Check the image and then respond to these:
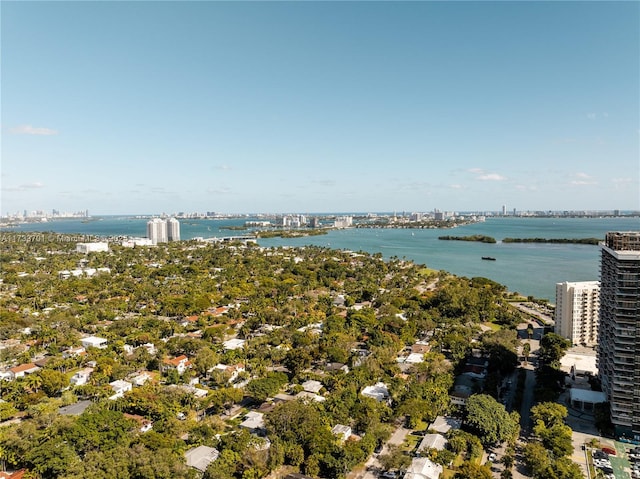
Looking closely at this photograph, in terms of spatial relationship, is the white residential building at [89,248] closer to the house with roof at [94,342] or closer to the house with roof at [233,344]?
the house with roof at [94,342]

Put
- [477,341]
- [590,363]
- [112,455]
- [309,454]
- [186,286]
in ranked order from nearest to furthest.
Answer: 1. [112,455]
2. [309,454]
3. [590,363]
4. [477,341]
5. [186,286]

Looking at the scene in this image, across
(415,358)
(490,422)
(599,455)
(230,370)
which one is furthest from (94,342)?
(599,455)

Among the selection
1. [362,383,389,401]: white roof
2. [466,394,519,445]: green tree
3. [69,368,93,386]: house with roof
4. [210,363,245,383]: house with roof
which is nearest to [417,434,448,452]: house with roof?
[466,394,519,445]: green tree

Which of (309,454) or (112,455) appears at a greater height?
(112,455)

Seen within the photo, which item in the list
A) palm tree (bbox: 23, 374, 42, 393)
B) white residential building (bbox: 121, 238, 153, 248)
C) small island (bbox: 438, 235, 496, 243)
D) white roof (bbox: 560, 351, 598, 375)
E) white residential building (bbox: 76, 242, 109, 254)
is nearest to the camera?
palm tree (bbox: 23, 374, 42, 393)

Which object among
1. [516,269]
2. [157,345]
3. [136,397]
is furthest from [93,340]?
[516,269]

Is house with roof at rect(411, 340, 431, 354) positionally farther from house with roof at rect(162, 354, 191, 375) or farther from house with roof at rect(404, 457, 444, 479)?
house with roof at rect(162, 354, 191, 375)

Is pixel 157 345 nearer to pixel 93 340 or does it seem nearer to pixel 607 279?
pixel 93 340

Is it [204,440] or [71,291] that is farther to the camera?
[71,291]
